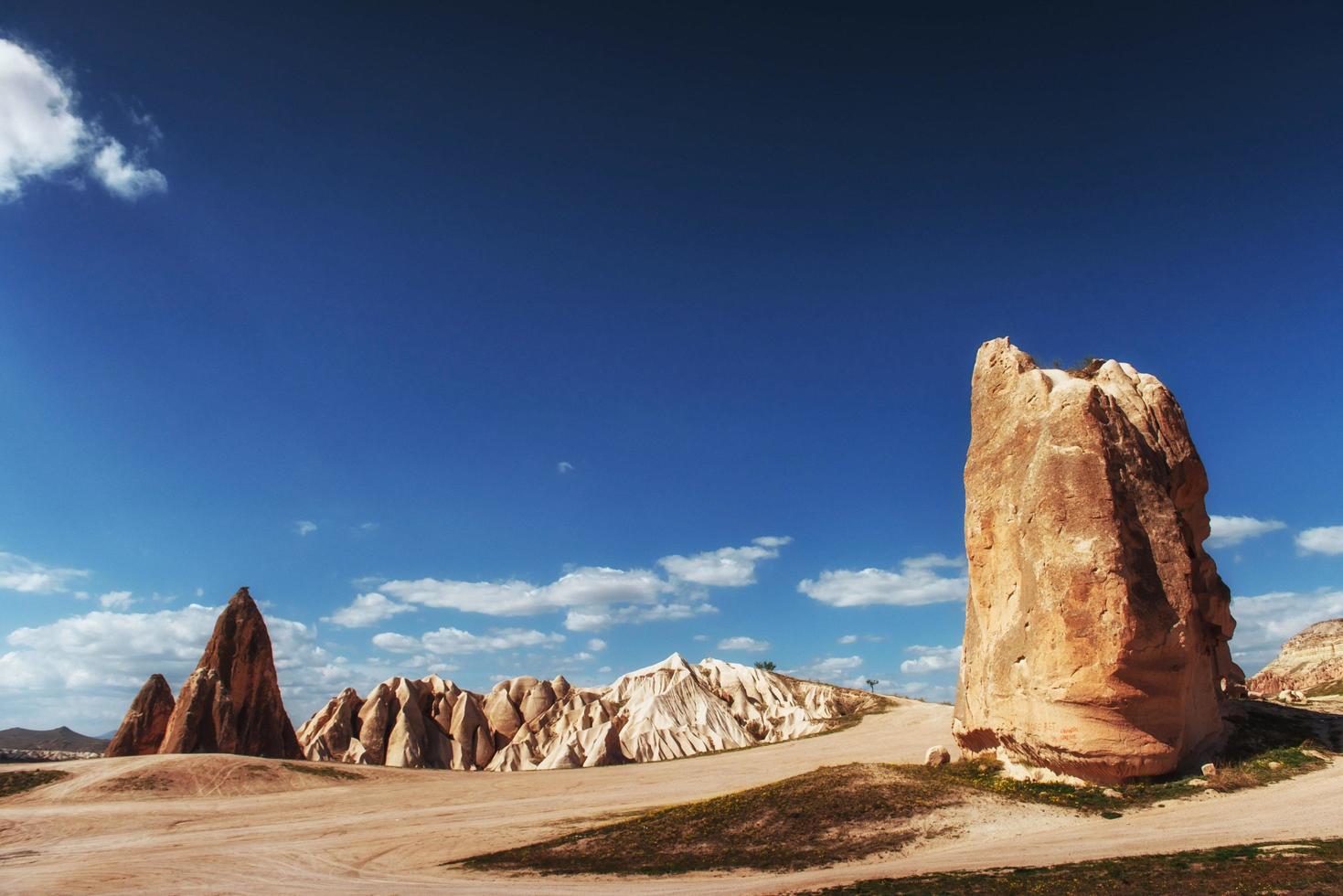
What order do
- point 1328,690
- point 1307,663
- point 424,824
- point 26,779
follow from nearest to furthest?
point 424,824 < point 26,779 < point 1328,690 < point 1307,663

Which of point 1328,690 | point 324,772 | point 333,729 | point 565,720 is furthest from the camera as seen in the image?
point 565,720

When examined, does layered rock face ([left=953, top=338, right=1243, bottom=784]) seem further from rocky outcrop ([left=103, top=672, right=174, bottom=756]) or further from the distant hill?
the distant hill

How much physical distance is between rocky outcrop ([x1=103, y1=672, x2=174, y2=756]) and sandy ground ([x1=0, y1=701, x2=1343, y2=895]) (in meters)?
7.08

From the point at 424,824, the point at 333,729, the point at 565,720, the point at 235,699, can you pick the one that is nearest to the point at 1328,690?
the point at 424,824

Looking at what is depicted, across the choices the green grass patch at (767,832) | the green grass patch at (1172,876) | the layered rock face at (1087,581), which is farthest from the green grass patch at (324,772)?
the green grass patch at (1172,876)

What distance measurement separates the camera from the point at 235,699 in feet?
164

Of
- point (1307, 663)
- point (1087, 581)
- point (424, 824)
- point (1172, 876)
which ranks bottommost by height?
point (424, 824)

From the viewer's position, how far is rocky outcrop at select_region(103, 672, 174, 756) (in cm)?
4872

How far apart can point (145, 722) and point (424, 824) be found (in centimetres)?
2982

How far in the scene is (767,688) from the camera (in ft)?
247

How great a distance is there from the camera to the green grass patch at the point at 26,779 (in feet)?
123

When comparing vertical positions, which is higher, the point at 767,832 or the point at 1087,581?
the point at 1087,581

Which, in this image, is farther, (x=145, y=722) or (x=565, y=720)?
(x=565, y=720)

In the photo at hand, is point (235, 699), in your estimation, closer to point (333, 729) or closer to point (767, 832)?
point (333, 729)
